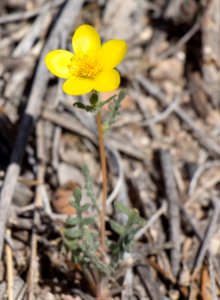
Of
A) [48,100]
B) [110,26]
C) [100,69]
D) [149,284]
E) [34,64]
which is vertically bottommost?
[149,284]

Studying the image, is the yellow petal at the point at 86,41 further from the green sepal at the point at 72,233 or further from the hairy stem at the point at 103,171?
the green sepal at the point at 72,233

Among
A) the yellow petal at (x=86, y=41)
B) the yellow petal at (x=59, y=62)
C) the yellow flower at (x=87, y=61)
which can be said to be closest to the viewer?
the yellow flower at (x=87, y=61)

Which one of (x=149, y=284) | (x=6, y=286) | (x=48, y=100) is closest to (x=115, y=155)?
(x=48, y=100)

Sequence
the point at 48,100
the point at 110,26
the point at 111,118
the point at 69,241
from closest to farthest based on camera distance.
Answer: the point at 111,118, the point at 69,241, the point at 48,100, the point at 110,26

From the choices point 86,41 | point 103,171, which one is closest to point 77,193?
point 103,171

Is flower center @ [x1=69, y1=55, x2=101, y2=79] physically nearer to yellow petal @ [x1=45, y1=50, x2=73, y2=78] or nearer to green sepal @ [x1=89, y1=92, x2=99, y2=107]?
yellow petal @ [x1=45, y1=50, x2=73, y2=78]

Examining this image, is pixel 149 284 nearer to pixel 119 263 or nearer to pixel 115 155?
pixel 119 263

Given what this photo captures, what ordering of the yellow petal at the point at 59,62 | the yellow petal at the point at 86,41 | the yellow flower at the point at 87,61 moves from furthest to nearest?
the yellow petal at the point at 86,41, the yellow petal at the point at 59,62, the yellow flower at the point at 87,61

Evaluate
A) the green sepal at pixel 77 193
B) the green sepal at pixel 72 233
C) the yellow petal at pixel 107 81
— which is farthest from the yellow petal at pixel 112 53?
the green sepal at pixel 72 233
